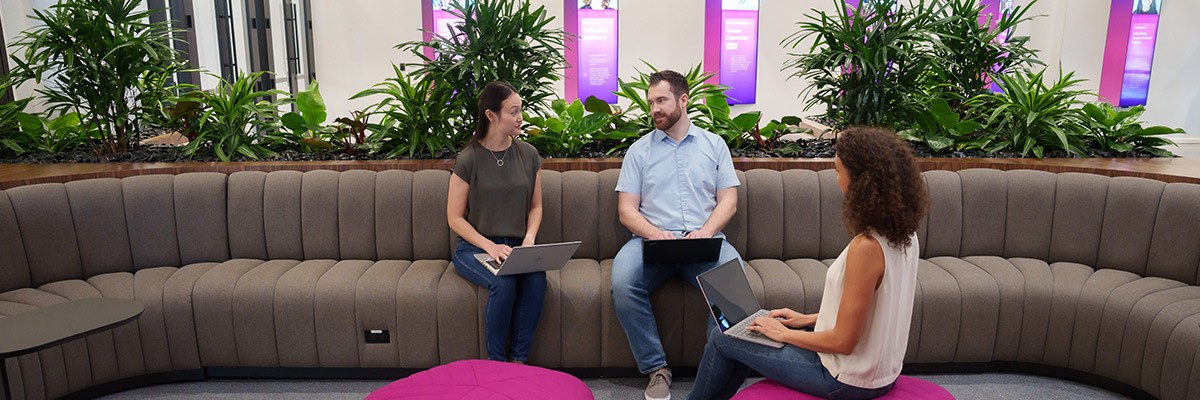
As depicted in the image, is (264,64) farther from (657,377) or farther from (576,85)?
(657,377)

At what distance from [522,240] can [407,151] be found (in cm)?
105

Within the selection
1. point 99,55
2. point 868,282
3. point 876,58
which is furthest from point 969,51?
point 99,55

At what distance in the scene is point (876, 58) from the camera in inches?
163

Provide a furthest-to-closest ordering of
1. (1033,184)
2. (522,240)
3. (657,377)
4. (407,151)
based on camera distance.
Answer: (407,151) < (1033,184) < (522,240) < (657,377)

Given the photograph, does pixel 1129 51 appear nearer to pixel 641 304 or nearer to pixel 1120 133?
pixel 1120 133

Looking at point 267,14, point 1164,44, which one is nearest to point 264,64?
point 267,14

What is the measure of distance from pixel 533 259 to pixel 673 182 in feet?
2.50

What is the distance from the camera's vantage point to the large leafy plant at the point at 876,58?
4.19 metres

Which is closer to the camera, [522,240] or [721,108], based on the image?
[522,240]

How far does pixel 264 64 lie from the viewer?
8.23 m

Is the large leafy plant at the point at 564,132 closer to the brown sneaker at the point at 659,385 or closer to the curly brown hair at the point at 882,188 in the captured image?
the brown sneaker at the point at 659,385

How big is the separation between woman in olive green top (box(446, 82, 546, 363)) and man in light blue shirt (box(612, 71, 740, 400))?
1.33 feet

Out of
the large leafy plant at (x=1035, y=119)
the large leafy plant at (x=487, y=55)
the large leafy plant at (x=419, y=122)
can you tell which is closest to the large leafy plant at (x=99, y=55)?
the large leafy plant at (x=419, y=122)

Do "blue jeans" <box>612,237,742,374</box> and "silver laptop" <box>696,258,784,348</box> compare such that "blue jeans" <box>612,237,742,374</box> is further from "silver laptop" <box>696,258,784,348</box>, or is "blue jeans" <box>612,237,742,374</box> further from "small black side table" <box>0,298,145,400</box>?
"small black side table" <box>0,298,145,400</box>
